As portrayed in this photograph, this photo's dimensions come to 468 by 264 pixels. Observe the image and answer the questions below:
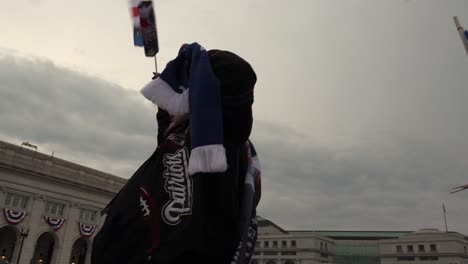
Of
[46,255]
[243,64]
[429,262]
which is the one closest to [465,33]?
[243,64]

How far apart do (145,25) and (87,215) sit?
45578 mm

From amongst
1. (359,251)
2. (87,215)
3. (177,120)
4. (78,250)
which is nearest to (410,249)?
(359,251)

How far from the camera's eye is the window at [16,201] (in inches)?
1414

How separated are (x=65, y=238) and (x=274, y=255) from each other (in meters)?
67.5

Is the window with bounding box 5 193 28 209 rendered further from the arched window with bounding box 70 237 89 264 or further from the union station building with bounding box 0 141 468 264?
the arched window with bounding box 70 237 89 264

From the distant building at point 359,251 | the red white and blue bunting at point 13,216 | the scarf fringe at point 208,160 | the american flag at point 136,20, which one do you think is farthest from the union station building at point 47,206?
the distant building at point 359,251

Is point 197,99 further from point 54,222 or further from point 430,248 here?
point 430,248

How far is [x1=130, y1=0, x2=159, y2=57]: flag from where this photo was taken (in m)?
3.03

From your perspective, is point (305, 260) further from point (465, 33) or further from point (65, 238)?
point (465, 33)

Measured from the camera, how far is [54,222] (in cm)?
3912

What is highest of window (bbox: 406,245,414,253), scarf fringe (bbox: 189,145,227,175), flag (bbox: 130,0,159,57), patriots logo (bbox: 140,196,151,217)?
window (bbox: 406,245,414,253)

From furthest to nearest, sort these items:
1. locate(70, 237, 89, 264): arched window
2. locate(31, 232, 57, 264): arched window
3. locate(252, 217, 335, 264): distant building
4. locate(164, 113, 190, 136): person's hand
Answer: locate(252, 217, 335, 264): distant building → locate(70, 237, 89, 264): arched window → locate(31, 232, 57, 264): arched window → locate(164, 113, 190, 136): person's hand

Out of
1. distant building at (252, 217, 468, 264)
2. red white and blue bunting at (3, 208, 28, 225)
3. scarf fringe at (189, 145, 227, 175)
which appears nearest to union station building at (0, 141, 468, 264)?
red white and blue bunting at (3, 208, 28, 225)

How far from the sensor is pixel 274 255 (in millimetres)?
97062
